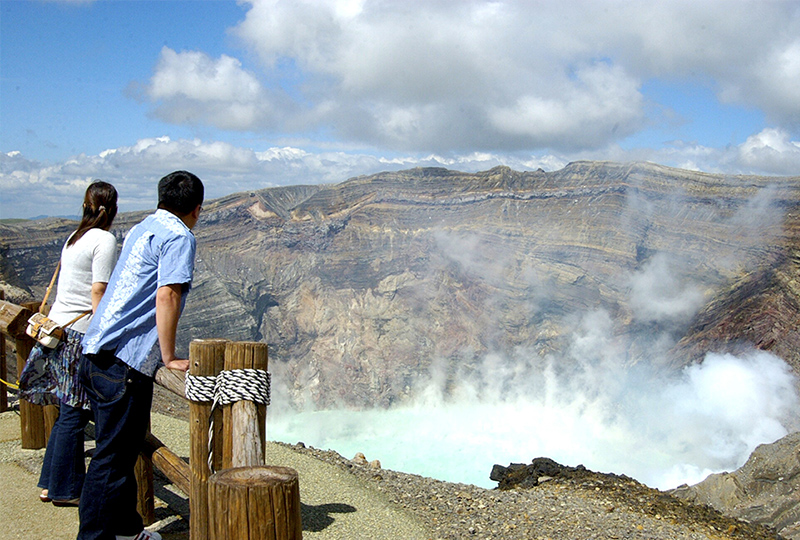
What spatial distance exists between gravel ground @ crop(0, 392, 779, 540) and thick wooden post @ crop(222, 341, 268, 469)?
1762 millimetres

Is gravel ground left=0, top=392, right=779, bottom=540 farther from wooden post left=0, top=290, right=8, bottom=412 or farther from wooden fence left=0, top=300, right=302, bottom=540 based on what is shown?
wooden fence left=0, top=300, right=302, bottom=540

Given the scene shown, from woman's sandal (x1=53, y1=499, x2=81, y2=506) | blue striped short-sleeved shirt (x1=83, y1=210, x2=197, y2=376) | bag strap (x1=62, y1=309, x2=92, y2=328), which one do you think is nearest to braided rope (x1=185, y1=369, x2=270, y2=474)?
blue striped short-sleeved shirt (x1=83, y1=210, x2=197, y2=376)

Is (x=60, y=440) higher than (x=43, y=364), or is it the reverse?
(x=43, y=364)

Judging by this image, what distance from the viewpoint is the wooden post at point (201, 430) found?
2525 millimetres

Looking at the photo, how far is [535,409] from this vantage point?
3014cm

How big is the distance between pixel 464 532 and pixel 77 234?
3936 millimetres

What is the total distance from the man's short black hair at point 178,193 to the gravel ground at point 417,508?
215 centimetres

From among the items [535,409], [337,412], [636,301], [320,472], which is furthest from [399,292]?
[320,472]

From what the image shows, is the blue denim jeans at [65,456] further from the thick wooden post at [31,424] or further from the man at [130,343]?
the thick wooden post at [31,424]

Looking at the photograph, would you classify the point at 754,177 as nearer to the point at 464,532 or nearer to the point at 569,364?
the point at 569,364

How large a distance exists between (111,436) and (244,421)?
102 centimetres

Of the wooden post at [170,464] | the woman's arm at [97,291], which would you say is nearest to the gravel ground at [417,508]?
the wooden post at [170,464]

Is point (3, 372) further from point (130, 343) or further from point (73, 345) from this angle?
point (130, 343)

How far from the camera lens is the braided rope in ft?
8.02
